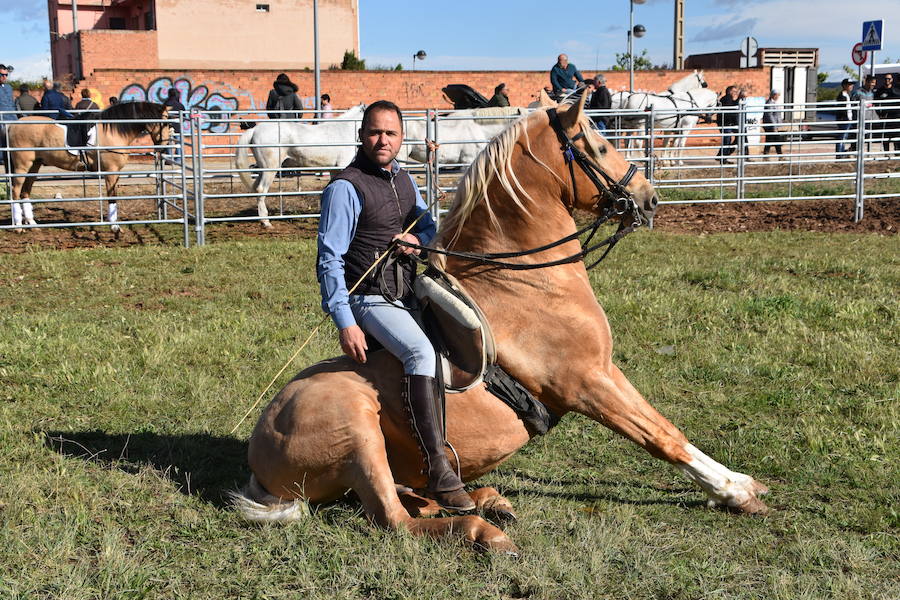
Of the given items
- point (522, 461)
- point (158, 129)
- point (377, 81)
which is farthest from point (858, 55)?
point (522, 461)

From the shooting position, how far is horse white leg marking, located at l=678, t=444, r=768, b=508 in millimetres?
3832

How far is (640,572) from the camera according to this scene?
3.38 meters

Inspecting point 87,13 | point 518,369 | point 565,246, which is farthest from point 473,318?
point 87,13

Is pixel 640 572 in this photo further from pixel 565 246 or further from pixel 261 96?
pixel 261 96

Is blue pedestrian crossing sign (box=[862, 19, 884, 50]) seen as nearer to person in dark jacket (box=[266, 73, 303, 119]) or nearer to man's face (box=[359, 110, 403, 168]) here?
person in dark jacket (box=[266, 73, 303, 119])

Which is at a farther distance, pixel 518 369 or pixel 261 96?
pixel 261 96

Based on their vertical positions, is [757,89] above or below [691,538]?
above

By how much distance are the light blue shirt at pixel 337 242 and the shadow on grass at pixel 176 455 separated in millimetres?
1125

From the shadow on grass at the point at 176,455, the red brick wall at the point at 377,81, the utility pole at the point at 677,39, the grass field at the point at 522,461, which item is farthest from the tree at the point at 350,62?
the shadow on grass at the point at 176,455

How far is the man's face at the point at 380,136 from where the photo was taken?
12.8ft

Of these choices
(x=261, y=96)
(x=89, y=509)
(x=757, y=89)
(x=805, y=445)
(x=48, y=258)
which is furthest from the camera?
(x=757, y=89)

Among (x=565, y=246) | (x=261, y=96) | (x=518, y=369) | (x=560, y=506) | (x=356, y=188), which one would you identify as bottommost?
(x=560, y=506)

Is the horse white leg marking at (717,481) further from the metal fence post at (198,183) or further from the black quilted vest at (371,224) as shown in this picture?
the metal fence post at (198,183)

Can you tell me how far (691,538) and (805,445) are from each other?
4.60ft
